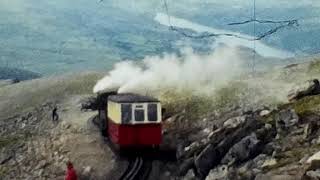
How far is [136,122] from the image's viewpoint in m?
39.2

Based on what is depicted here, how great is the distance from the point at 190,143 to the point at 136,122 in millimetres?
3693

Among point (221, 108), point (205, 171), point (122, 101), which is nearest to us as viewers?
point (205, 171)

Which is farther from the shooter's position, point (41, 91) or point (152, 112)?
point (41, 91)

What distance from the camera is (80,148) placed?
43.0 metres

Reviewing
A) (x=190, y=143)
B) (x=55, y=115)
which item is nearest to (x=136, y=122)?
(x=190, y=143)

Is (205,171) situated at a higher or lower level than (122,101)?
lower

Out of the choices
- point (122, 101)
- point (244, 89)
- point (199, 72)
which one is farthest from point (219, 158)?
point (199, 72)

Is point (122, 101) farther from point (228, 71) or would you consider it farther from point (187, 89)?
point (228, 71)

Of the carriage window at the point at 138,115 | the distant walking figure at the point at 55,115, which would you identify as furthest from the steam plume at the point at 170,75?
the carriage window at the point at 138,115

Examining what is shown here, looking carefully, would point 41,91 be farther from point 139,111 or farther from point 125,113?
point 125,113

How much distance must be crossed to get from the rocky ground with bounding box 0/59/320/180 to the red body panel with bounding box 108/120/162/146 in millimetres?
1115

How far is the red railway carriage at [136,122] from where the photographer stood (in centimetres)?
3897

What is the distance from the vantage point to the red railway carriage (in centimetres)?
3897

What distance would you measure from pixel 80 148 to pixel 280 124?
41.1 ft
